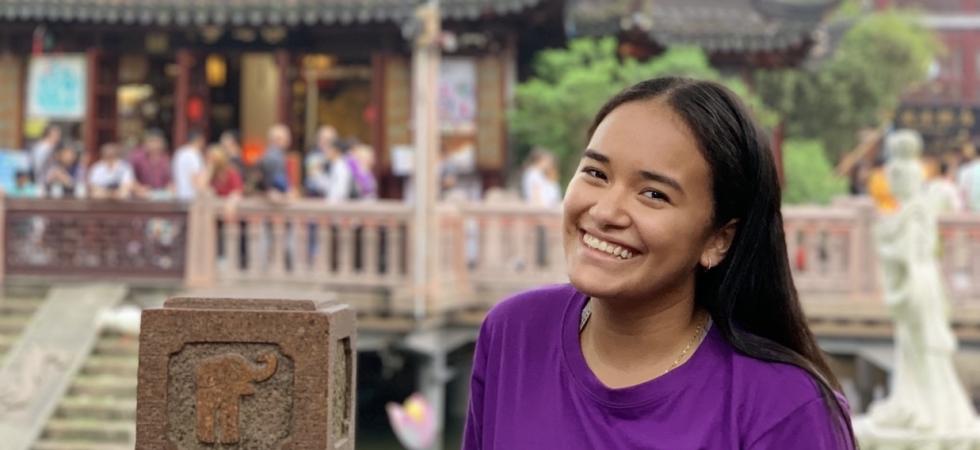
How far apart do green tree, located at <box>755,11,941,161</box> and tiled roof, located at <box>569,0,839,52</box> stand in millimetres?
2744

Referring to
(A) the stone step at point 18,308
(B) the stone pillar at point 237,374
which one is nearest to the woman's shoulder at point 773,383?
(B) the stone pillar at point 237,374

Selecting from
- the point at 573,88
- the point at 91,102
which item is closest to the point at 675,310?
the point at 573,88

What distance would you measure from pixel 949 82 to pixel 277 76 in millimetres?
19775

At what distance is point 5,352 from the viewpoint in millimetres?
11938

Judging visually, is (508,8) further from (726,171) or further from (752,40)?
(726,171)

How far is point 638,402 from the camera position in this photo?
84.1 inches

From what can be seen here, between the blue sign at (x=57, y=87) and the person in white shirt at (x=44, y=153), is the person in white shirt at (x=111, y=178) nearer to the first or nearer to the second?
the person in white shirt at (x=44, y=153)

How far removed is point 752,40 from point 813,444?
15.5 metres

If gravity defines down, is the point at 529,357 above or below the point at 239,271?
above

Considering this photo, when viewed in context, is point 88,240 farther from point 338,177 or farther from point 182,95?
point 182,95

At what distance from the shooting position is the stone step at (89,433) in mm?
10820

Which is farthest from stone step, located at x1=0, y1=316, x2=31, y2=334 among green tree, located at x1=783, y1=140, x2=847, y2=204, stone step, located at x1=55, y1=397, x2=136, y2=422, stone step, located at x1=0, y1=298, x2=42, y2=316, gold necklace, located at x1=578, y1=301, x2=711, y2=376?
gold necklace, located at x1=578, y1=301, x2=711, y2=376

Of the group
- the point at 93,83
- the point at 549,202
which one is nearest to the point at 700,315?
the point at 549,202

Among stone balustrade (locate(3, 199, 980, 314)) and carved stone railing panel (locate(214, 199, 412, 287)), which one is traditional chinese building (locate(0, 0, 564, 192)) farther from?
carved stone railing panel (locate(214, 199, 412, 287))
